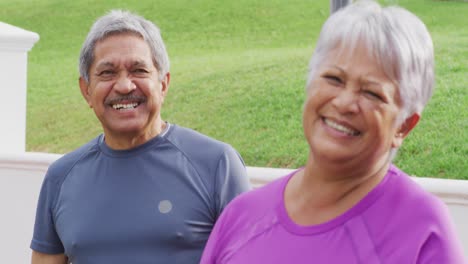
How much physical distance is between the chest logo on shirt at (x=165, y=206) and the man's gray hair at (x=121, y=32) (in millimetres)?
368

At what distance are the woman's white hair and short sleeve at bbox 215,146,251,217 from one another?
34.6 inches

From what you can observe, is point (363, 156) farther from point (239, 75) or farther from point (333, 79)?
point (239, 75)

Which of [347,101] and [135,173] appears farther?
[135,173]

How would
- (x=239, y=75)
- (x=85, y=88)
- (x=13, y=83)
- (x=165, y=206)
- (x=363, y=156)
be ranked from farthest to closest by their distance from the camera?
(x=239, y=75) → (x=13, y=83) → (x=85, y=88) → (x=165, y=206) → (x=363, y=156)

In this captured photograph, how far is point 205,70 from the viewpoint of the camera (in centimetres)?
1296

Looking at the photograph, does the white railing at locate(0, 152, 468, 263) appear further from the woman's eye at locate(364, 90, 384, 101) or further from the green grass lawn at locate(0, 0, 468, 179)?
the green grass lawn at locate(0, 0, 468, 179)

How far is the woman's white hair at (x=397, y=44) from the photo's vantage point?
1.51 m

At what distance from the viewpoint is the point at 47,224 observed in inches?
102

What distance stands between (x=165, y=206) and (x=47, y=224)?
414 mm

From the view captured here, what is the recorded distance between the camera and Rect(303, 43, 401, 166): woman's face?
153 centimetres

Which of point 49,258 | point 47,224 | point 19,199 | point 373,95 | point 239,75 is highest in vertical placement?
point 373,95

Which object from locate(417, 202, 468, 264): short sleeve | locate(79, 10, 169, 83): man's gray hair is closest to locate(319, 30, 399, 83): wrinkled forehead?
locate(417, 202, 468, 264): short sleeve

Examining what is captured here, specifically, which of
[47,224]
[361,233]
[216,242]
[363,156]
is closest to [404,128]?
[363,156]

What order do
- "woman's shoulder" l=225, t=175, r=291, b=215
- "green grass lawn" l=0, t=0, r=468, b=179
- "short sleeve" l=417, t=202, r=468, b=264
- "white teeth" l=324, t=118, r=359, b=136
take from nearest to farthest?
"short sleeve" l=417, t=202, r=468, b=264 < "white teeth" l=324, t=118, r=359, b=136 < "woman's shoulder" l=225, t=175, r=291, b=215 < "green grass lawn" l=0, t=0, r=468, b=179
